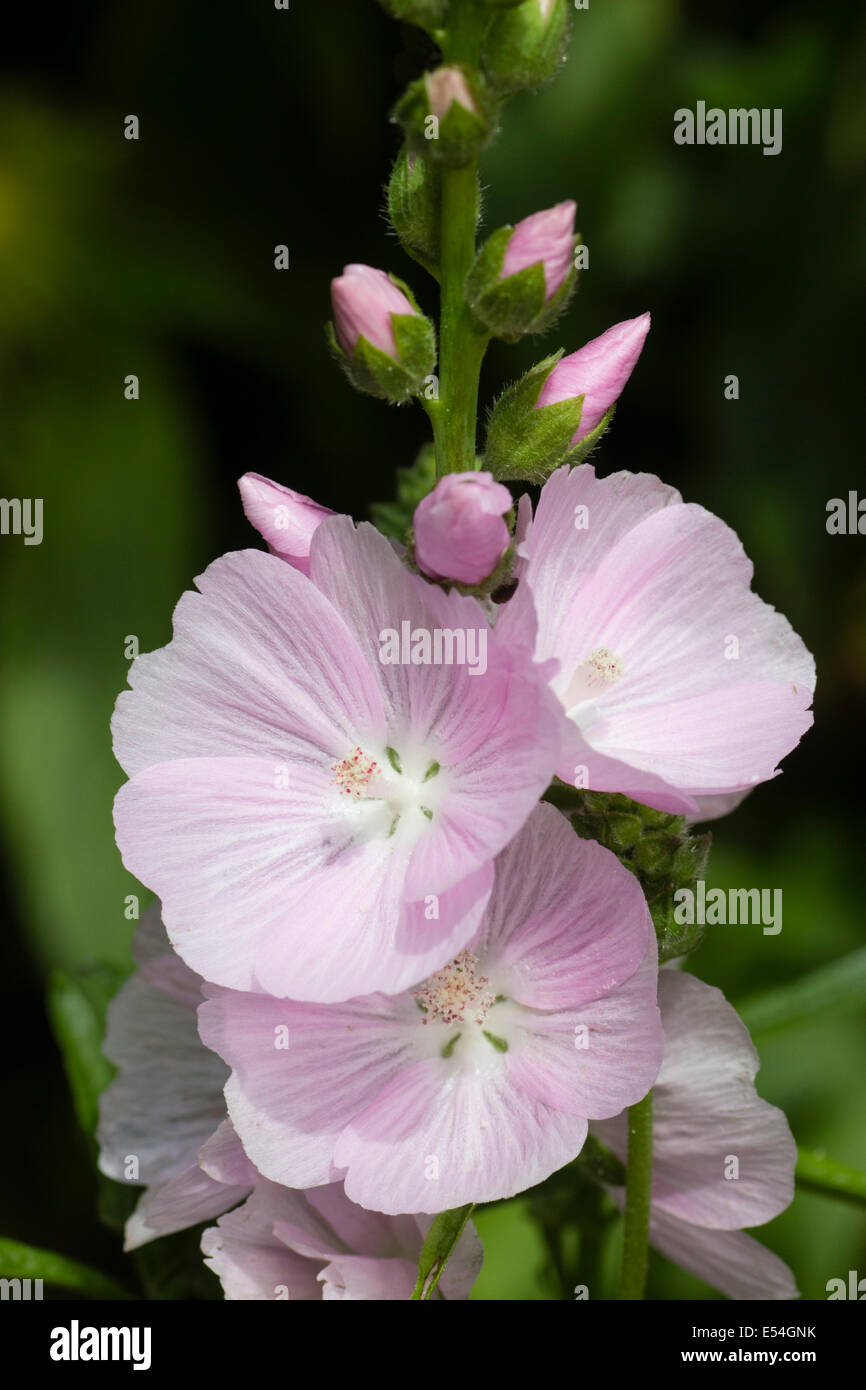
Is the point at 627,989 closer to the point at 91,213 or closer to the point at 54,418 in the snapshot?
the point at 54,418

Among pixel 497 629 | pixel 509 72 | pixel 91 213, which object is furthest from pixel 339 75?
pixel 497 629

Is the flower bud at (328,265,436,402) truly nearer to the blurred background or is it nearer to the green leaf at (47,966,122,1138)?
the green leaf at (47,966,122,1138)

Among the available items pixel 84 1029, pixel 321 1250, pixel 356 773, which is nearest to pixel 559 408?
pixel 356 773

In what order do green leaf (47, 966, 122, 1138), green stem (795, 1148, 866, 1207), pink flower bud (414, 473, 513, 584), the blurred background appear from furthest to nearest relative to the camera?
the blurred background → green leaf (47, 966, 122, 1138) → green stem (795, 1148, 866, 1207) → pink flower bud (414, 473, 513, 584)

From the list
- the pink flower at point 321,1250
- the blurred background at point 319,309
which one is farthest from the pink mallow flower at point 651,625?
the blurred background at point 319,309

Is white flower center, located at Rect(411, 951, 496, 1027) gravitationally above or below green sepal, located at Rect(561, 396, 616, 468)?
below

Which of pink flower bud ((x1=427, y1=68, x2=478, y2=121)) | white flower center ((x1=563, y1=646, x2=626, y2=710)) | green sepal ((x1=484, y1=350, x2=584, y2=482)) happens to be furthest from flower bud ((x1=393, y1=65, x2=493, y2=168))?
white flower center ((x1=563, y1=646, x2=626, y2=710))
